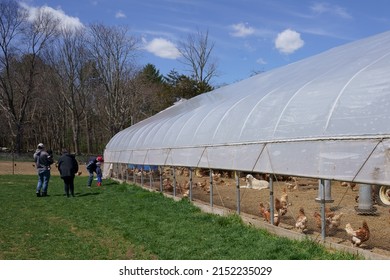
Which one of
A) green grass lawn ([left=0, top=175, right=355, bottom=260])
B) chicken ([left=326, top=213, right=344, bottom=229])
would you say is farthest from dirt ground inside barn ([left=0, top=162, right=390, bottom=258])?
green grass lawn ([left=0, top=175, right=355, bottom=260])

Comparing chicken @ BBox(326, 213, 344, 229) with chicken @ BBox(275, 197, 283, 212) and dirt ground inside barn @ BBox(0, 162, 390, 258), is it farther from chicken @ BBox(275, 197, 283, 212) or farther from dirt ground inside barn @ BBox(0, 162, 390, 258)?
chicken @ BBox(275, 197, 283, 212)

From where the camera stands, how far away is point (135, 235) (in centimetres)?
704

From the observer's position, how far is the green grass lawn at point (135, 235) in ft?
18.5

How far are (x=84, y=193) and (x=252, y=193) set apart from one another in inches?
244

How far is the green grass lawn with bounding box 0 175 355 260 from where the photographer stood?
18.5 ft

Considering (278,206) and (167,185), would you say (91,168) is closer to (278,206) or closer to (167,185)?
(167,185)

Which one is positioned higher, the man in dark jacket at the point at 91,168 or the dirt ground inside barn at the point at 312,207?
the man in dark jacket at the point at 91,168

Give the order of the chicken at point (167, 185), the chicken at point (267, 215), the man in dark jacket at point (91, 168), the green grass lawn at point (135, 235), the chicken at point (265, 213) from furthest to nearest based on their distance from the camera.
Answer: the man in dark jacket at point (91, 168), the chicken at point (167, 185), the chicken at point (265, 213), the chicken at point (267, 215), the green grass lawn at point (135, 235)

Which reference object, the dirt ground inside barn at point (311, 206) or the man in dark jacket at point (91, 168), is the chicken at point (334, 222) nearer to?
the dirt ground inside barn at point (311, 206)

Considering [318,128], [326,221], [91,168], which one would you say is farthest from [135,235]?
[91,168]

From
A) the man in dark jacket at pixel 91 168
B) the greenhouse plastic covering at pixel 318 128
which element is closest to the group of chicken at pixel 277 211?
the greenhouse plastic covering at pixel 318 128
